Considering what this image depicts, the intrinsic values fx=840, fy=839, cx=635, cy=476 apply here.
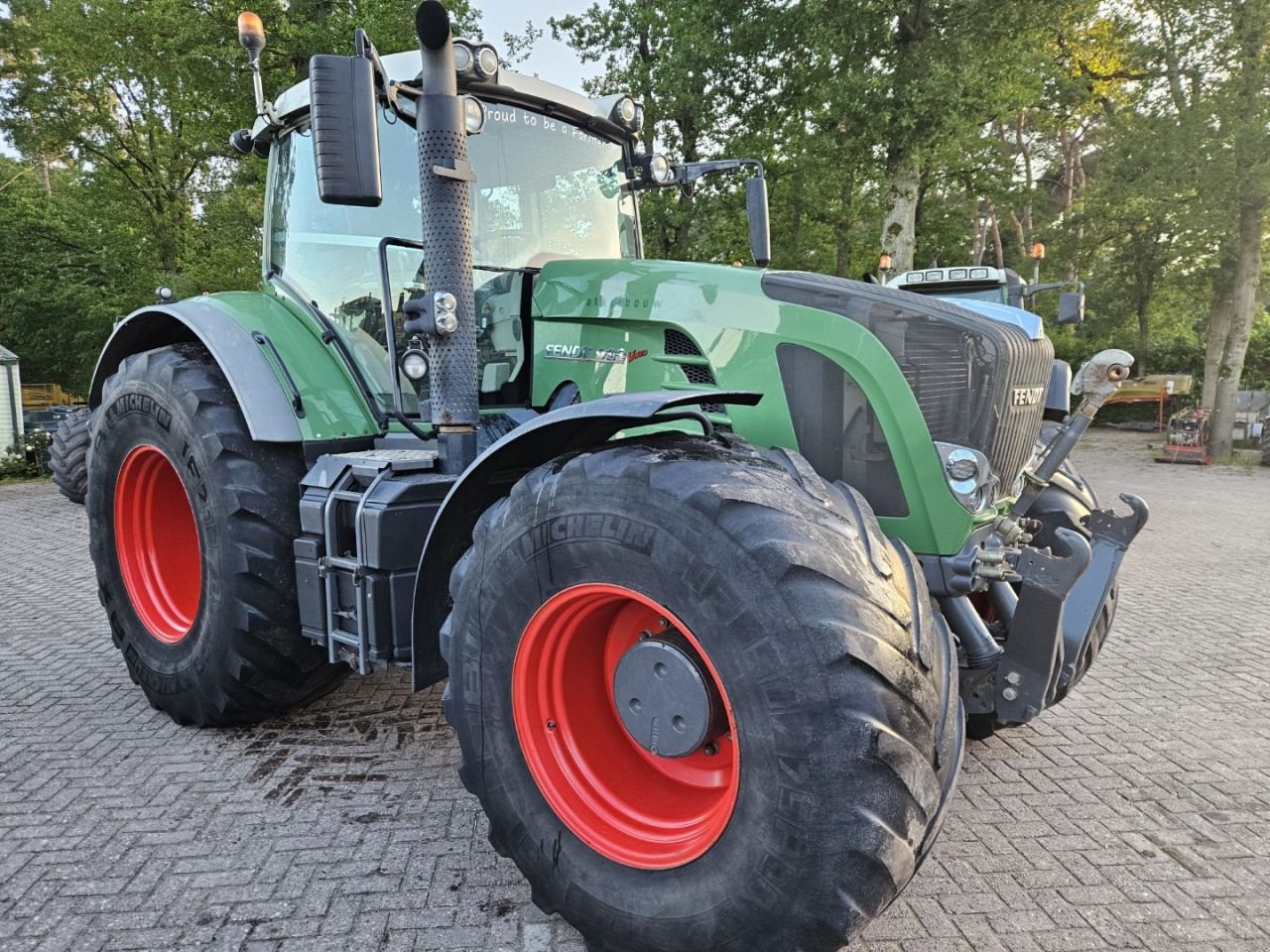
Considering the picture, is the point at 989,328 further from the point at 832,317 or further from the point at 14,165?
the point at 14,165

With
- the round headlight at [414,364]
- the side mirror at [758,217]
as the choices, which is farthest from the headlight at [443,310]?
the side mirror at [758,217]

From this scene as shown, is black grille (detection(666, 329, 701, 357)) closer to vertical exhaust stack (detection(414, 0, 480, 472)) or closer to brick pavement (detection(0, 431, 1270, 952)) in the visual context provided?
vertical exhaust stack (detection(414, 0, 480, 472))

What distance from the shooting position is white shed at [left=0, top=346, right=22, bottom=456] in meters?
16.8

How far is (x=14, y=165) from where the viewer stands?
2391cm

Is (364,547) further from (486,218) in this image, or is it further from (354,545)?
(486,218)

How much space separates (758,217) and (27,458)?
17.0m

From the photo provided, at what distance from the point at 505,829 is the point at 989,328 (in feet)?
6.74

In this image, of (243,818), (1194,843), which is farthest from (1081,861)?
(243,818)

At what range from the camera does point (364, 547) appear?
9.36 feet

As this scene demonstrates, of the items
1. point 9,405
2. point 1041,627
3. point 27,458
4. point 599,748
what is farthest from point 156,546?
point 9,405

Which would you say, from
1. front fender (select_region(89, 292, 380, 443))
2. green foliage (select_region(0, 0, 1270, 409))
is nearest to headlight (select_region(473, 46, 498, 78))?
front fender (select_region(89, 292, 380, 443))

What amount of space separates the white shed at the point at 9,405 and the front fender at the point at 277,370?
16.5 m

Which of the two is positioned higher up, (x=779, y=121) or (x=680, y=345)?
(x=779, y=121)

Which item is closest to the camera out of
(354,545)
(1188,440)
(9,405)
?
(354,545)
